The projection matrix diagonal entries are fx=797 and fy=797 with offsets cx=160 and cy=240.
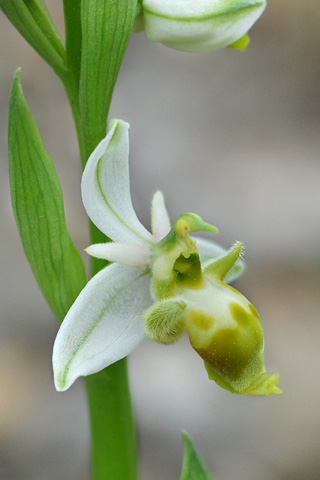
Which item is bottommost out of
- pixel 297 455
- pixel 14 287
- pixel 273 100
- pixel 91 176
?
pixel 297 455

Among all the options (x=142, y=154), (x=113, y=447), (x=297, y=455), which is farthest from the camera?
(x=142, y=154)

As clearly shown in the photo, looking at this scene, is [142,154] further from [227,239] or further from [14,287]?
[14,287]

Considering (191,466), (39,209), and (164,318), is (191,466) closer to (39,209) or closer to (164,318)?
(164,318)

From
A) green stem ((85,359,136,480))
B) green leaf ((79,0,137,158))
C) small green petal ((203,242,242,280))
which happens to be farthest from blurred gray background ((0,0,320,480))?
green leaf ((79,0,137,158))

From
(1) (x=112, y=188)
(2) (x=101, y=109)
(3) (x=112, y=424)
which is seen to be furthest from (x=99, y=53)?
Result: (3) (x=112, y=424)

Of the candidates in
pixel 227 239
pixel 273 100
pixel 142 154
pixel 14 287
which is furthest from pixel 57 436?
pixel 273 100

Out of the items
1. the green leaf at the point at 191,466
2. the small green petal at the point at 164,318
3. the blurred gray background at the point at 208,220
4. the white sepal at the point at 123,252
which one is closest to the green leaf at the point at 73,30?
the white sepal at the point at 123,252
